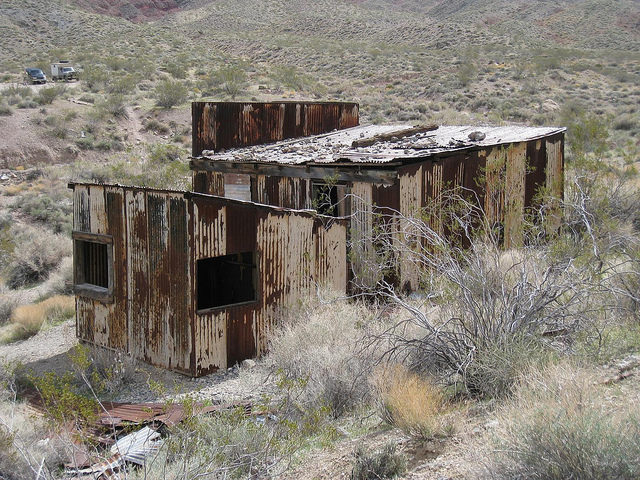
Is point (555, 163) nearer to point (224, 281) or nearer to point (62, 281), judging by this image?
point (224, 281)

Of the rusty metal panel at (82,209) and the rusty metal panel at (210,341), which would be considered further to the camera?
the rusty metal panel at (82,209)

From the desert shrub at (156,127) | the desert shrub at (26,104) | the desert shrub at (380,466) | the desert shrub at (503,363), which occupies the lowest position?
the desert shrub at (380,466)

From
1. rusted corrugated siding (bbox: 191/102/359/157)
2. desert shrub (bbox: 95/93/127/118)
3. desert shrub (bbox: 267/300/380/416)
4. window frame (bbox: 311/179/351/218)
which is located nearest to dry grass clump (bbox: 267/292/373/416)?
desert shrub (bbox: 267/300/380/416)

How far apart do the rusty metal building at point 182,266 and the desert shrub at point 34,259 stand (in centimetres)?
699

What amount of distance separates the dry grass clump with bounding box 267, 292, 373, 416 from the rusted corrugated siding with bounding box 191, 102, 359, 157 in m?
6.72

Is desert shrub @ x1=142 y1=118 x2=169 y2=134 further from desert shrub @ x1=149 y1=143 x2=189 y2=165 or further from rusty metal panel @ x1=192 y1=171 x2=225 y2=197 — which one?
rusty metal panel @ x1=192 y1=171 x2=225 y2=197

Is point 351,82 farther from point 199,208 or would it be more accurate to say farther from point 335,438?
point 335,438

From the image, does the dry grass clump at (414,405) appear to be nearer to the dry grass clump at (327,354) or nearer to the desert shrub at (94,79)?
the dry grass clump at (327,354)

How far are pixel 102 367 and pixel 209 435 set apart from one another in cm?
473

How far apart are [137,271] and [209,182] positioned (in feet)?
17.4

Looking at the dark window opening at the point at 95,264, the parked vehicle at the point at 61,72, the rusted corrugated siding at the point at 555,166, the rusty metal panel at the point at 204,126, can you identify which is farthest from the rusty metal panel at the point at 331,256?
the parked vehicle at the point at 61,72

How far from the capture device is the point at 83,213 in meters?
11.4

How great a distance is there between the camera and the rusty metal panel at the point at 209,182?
50.3ft

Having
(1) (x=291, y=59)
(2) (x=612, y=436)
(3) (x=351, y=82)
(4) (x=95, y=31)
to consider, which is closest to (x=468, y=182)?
(2) (x=612, y=436)
